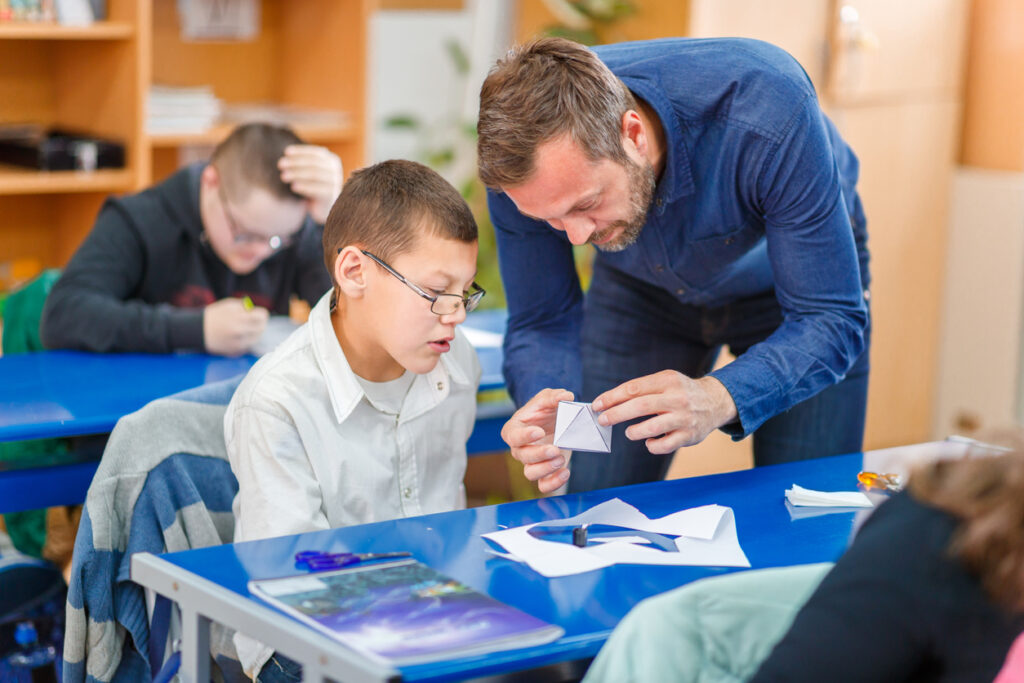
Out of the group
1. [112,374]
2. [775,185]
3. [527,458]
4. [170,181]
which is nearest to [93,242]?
[170,181]

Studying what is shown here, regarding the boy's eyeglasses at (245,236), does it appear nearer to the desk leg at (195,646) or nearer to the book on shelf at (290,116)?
the book on shelf at (290,116)

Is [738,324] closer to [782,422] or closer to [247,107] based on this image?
[782,422]

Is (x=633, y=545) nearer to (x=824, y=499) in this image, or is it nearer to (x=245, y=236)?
(x=824, y=499)

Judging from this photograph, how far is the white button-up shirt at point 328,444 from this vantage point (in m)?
1.75

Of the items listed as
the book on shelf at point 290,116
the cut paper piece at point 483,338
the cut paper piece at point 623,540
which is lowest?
the cut paper piece at point 623,540

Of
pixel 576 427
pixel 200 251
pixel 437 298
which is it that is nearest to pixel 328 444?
pixel 437 298

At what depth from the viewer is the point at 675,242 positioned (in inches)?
80.4

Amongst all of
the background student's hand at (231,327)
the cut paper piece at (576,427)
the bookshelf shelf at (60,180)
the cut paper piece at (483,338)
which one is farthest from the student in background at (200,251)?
the cut paper piece at (576,427)

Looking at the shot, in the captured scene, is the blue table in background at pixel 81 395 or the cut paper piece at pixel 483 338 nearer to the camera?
the blue table in background at pixel 81 395

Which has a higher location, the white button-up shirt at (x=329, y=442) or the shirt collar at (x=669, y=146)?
the shirt collar at (x=669, y=146)

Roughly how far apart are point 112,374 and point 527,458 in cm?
105

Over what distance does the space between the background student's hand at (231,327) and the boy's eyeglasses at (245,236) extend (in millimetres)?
187

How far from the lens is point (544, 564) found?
1.48m

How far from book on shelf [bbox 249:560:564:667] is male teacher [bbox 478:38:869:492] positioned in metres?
0.41
